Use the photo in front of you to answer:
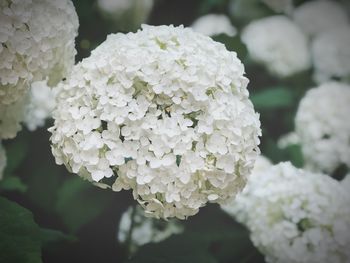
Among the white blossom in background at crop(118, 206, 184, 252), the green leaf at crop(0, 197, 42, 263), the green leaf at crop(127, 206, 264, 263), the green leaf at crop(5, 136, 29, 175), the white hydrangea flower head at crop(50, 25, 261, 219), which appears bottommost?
the green leaf at crop(127, 206, 264, 263)

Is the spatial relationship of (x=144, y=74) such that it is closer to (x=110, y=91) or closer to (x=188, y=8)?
(x=110, y=91)

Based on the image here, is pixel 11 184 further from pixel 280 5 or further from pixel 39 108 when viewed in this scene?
pixel 280 5

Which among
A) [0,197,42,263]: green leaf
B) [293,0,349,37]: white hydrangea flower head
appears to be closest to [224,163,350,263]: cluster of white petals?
[0,197,42,263]: green leaf

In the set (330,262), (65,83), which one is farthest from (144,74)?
(330,262)

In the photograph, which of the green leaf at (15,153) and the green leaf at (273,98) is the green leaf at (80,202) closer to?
the green leaf at (15,153)

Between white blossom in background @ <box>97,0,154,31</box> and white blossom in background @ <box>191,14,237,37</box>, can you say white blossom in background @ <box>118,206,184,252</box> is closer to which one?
white blossom in background @ <box>97,0,154,31</box>

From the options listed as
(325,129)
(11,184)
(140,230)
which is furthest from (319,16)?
(11,184)

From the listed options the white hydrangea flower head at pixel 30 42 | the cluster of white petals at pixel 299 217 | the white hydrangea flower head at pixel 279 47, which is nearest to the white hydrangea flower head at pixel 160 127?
the white hydrangea flower head at pixel 30 42
